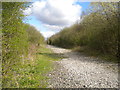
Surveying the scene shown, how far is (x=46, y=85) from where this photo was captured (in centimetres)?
394

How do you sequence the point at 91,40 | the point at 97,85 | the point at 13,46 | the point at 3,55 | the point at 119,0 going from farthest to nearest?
the point at 91,40
the point at 119,0
the point at 97,85
the point at 13,46
the point at 3,55

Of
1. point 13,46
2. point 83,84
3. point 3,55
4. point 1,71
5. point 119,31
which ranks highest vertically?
point 119,31

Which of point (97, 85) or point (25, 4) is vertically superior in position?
point (25, 4)

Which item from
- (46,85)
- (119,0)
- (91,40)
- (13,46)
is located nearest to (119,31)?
(119,0)

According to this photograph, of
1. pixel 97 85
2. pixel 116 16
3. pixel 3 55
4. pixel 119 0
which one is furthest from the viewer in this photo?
pixel 116 16

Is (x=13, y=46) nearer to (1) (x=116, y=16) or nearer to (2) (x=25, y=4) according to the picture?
(2) (x=25, y=4)

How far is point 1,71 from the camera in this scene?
8.32 feet

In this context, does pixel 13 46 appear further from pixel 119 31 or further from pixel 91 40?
pixel 91 40

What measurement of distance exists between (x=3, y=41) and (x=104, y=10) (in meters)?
9.03

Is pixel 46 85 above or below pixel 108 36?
below

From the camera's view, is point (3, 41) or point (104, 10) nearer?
point (3, 41)

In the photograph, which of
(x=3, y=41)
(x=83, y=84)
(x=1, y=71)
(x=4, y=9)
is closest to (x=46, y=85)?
(x=83, y=84)

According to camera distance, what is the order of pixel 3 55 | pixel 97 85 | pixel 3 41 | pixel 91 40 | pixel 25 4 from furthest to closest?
1. pixel 91 40
2. pixel 97 85
3. pixel 25 4
4. pixel 3 55
5. pixel 3 41

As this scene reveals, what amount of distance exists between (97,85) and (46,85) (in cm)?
189
